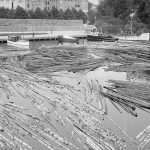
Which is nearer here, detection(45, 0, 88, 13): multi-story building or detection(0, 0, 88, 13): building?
detection(0, 0, 88, 13): building

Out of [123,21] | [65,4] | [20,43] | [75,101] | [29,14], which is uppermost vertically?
[65,4]

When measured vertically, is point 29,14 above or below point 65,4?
below

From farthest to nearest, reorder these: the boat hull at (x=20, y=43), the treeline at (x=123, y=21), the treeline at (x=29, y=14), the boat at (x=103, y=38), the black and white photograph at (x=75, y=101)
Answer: the treeline at (x=29, y=14), the treeline at (x=123, y=21), the boat at (x=103, y=38), the boat hull at (x=20, y=43), the black and white photograph at (x=75, y=101)

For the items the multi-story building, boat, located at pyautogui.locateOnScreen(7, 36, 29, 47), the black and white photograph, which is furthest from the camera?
the multi-story building

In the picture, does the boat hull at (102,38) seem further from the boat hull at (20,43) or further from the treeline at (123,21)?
the boat hull at (20,43)

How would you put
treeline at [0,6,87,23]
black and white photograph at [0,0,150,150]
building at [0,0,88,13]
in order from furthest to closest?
building at [0,0,88,13] → treeline at [0,6,87,23] → black and white photograph at [0,0,150,150]

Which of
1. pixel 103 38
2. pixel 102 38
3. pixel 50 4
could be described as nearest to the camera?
pixel 103 38

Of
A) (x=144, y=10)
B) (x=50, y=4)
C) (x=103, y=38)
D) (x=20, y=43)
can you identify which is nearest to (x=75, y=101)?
(x=20, y=43)

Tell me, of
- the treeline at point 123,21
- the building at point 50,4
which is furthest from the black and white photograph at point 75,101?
the building at point 50,4

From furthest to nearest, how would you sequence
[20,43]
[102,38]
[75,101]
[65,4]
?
[65,4]
[102,38]
[20,43]
[75,101]

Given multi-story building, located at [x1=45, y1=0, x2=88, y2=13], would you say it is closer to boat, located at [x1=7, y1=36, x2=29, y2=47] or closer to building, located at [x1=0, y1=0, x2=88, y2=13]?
building, located at [x1=0, y1=0, x2=88, y2=13]

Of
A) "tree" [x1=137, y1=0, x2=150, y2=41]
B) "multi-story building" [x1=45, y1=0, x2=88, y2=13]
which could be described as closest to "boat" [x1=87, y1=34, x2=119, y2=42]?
"tree" [x1=137, y1=0, x2=150, y2=41]

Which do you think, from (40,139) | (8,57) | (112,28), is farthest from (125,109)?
(112,28)

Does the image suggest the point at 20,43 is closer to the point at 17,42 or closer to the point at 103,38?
the point at 17,42
